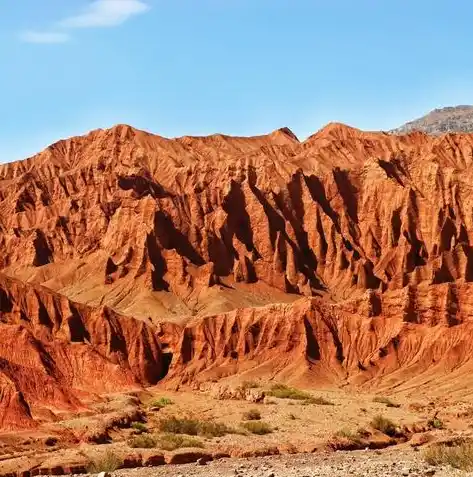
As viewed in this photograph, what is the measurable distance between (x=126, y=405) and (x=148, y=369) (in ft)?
126

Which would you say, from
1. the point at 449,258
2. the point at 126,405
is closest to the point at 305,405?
the point at 126,405

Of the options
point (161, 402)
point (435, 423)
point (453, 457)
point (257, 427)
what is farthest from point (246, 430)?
point (453, 457)

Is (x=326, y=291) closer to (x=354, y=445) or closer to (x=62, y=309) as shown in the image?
(x=62, y=309)

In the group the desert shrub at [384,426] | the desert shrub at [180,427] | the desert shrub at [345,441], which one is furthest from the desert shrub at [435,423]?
the desert shrub at [180,427]

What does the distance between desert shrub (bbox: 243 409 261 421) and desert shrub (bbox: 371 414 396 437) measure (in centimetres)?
810

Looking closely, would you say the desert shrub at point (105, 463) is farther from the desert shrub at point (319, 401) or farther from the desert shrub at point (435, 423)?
the desert shrub at point (319, 401)

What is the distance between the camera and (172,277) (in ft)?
558

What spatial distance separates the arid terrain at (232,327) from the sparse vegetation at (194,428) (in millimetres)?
168

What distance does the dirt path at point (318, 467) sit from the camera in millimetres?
40312

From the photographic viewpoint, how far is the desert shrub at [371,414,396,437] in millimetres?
66819

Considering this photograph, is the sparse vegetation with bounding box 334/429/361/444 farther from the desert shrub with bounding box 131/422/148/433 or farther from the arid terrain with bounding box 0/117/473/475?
the desert shrub with bounding box 131/422/148/433

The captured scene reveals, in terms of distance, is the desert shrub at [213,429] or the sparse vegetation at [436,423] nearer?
the desert shrub at [213,429]

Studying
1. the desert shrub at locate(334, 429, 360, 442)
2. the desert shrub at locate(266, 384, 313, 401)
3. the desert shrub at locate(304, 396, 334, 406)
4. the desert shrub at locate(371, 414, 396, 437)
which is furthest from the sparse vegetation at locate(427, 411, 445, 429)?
the desert shrub at locate(266, 384, 313, 401)

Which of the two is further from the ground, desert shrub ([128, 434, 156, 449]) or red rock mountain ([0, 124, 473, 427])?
red rock mountain ([0, 124, 473, 427])
